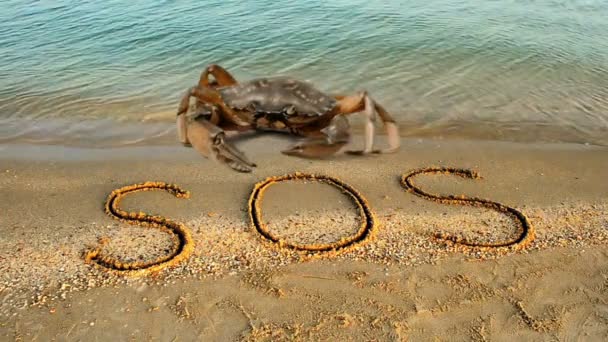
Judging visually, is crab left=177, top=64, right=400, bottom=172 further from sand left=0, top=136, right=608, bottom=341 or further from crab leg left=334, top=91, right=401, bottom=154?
sand left=0, top=136, right=608, bottom=341

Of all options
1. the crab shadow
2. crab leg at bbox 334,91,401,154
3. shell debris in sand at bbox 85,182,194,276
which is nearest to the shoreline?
crab leg at bbox 334,91,401,154

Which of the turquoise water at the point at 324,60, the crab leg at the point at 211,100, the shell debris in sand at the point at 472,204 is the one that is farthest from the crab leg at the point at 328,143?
the turquoise water at the point at 324,60

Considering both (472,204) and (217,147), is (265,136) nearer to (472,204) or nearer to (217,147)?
(217,147)

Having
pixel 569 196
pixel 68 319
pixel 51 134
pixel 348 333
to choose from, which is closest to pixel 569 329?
pixel 348 333

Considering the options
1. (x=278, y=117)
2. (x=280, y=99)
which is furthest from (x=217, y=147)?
(x=280, y=99)

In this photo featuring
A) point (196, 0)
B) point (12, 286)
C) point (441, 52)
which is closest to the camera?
point (12, 286)

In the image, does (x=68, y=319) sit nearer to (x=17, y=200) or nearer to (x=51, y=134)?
(x=17, y=200)
